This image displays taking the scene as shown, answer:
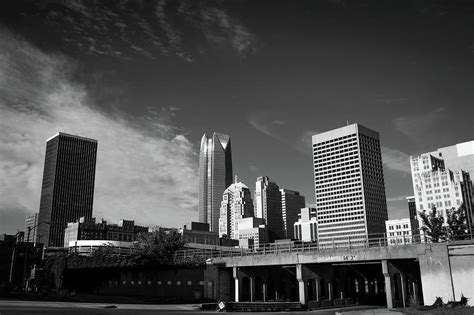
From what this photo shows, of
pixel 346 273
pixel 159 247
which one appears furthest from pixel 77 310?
pixel 346 273

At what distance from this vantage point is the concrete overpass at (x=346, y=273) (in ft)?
121

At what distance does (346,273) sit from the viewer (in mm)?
54906

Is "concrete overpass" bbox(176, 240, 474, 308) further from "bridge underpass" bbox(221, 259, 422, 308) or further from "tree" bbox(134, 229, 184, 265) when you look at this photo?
"tree" bbox(134, 229, 184, 265)

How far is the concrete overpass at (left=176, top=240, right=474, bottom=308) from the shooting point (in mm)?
37031

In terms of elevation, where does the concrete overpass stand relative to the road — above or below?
above

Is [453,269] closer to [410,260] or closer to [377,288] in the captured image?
[410,260]

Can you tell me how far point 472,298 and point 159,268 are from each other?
129ft

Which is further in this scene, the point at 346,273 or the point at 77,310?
the point at 346,273

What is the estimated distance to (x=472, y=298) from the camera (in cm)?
3500

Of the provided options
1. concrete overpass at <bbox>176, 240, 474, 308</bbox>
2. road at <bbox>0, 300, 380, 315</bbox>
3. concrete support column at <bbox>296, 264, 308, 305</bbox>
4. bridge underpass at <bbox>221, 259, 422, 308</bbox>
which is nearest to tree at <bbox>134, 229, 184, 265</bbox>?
concrete overpass at <bbox>176, 240, 474, 308</bbox>

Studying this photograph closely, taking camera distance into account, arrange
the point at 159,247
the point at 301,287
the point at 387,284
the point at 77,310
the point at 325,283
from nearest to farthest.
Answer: the point at 77,310 < the point at 387,284 < the point at 301,287 < the point at 325,283 < the point at 159,247

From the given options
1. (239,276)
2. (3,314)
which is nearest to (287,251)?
(239,276)

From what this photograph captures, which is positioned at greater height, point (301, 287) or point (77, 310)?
point (301, 287)

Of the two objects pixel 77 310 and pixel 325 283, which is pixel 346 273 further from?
pixel 77 310
